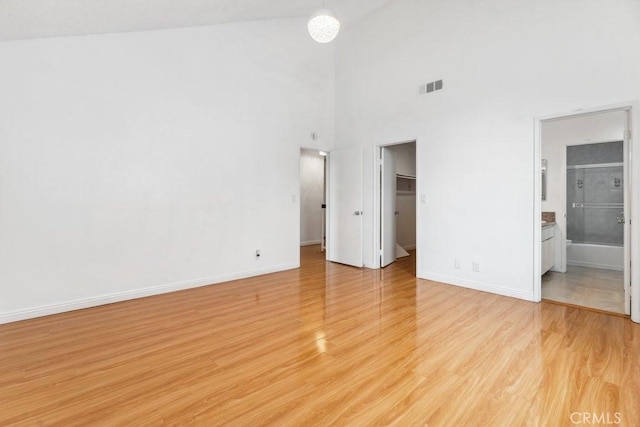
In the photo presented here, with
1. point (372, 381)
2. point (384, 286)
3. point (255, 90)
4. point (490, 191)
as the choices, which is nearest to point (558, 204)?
point (490, 191)

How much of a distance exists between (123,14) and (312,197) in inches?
212

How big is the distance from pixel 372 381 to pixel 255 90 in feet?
13.3

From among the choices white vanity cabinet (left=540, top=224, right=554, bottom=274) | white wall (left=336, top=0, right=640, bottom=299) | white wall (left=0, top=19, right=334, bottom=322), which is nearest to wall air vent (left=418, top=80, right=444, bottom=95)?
white wall (left=336, top=0, right=640, bottom=299)

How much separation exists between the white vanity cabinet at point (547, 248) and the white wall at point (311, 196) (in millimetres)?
4651

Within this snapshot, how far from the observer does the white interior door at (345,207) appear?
4.98 meters

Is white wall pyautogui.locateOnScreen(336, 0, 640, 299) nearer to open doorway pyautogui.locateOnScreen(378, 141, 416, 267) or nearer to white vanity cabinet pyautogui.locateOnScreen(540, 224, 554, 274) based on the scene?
open doorway pyautogui.locateOnScreen(378, 141, 416, 267)

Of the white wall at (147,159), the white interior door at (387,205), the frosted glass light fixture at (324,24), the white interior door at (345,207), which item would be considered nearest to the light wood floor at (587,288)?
the white interior door at (387,205)

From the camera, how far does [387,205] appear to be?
16.5 feet

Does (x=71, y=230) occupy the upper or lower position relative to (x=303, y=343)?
upper

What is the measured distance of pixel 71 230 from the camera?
303 centimetres

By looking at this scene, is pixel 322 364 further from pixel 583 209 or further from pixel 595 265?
pixel 583 209

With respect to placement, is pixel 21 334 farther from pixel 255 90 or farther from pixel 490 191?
pixel 490 191

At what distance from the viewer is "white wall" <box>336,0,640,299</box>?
2.89 meters
